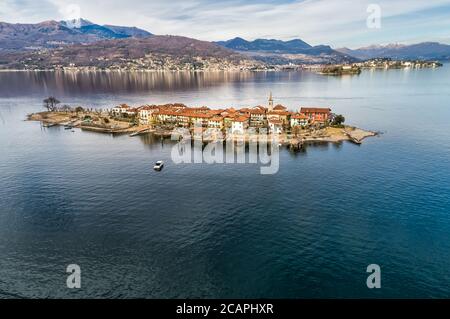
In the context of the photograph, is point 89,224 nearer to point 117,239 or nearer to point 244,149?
point 117,239

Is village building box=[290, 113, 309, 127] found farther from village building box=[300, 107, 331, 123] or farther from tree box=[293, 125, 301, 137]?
village building box=[300, 107, 331, 123]

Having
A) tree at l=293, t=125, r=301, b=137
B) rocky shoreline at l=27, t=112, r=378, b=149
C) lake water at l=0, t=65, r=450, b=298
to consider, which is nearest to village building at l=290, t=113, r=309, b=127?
tree at l=293, t=125, r=301, b=137

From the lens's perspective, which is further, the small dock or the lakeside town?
the small dock

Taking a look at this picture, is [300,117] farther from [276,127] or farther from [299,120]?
[276,127]

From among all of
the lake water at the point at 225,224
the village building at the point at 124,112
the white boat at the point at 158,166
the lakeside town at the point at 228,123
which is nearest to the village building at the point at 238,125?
the lakeside town at the point at 228,123

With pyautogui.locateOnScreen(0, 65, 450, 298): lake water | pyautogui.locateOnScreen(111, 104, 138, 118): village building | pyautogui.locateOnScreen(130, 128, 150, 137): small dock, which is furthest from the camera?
pyautogui.locateOnScreen(111, 104, 138, 118): village building
